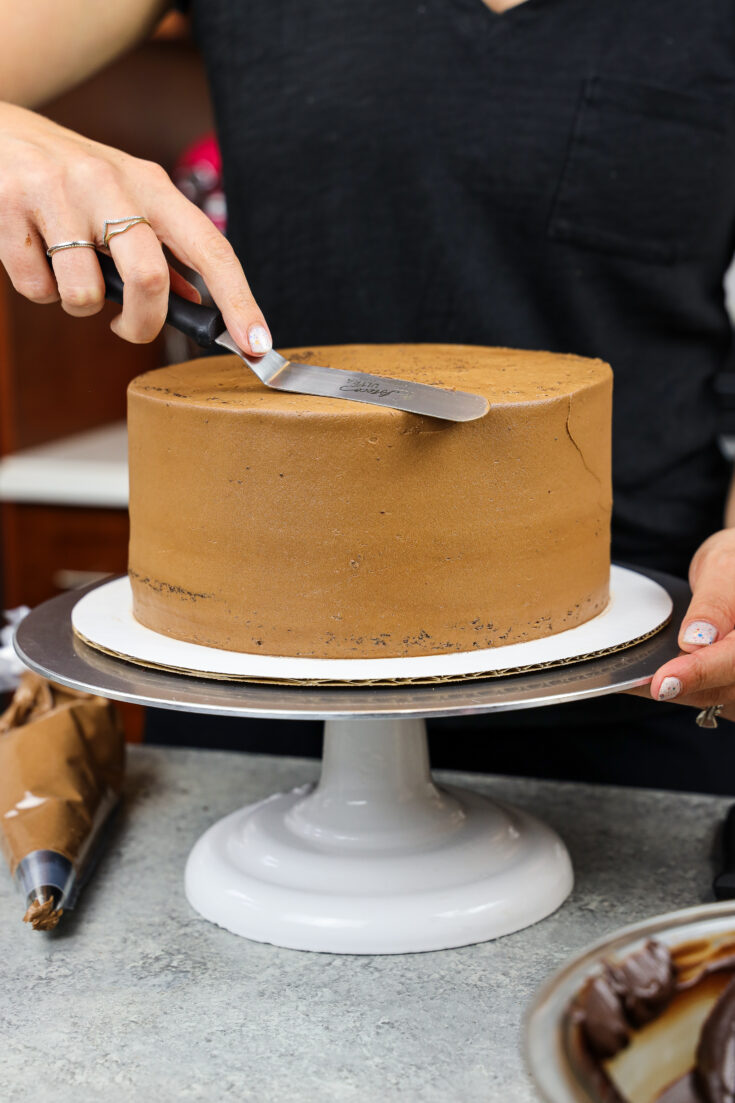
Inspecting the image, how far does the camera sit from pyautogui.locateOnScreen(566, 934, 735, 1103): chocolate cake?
0.43 metres

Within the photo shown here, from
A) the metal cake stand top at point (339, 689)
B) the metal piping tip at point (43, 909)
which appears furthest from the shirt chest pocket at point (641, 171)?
the metal piping tip at point (43, 909)

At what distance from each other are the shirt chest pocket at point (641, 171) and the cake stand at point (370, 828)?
0.40 metres

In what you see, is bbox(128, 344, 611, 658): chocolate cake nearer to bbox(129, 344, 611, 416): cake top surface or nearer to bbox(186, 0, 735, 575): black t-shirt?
bbox(129, 344, 611, 416): cake top surface

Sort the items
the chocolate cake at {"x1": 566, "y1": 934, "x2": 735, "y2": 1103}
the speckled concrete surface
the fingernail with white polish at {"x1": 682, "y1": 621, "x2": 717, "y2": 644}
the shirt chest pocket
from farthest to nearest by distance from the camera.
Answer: the shirt chest pocket < the fingernail with white polish at {"x1": 682, "y1": 621, "x2": 717, "y2": 644} < the speckled concrete surface < the chocolate cake at {"x1": 566, "y1": 934, "x2": 735, "y2": 1103}

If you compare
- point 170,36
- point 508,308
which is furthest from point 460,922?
point 170,36

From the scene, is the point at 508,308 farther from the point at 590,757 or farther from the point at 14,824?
the point at 14,824

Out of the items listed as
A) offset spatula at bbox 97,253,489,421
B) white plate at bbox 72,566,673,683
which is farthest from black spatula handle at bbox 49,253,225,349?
white plate at bbox 72,566,673,683

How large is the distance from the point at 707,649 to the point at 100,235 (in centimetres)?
45

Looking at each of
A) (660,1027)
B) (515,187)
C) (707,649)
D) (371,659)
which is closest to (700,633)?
(707,649)

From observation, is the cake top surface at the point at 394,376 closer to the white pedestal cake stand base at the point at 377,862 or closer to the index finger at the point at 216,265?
the index finger at the point at 216,265

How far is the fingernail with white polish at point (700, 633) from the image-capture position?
0.73 m

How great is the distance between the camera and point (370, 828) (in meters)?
0.82

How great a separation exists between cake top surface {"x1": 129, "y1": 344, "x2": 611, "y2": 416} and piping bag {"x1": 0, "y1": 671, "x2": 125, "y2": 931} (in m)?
0.27

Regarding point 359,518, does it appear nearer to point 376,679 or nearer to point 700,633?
point 376,679
